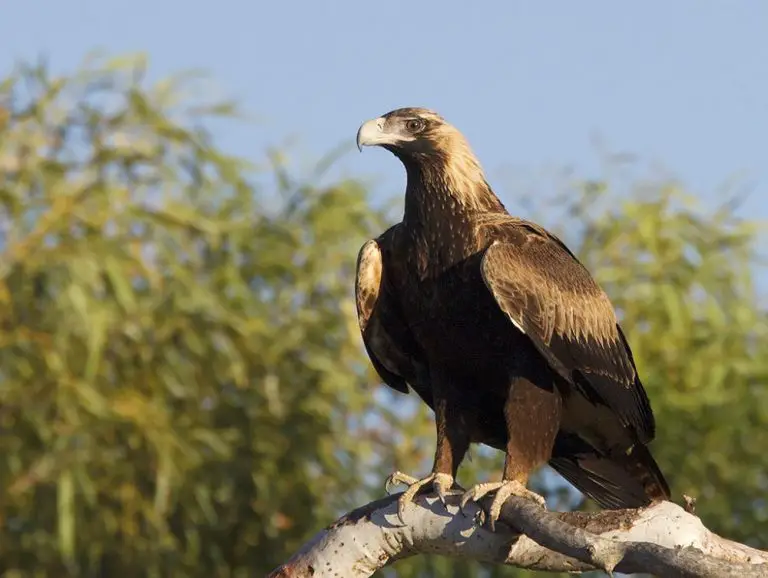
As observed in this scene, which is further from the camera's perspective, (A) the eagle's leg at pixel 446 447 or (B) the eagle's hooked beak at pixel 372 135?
(B) the eagle's hooked beak at pixel 372 135

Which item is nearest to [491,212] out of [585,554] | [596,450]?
[596,450]

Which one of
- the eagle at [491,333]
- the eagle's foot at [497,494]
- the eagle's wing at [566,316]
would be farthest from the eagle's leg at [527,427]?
the eagle's foot at [497,494]

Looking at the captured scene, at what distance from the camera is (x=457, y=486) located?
18.2 feet

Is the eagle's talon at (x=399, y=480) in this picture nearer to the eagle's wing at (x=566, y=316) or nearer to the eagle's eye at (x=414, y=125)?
the eagle's wing at (x=566, y=316)

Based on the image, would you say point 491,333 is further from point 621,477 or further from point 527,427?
point 621,477

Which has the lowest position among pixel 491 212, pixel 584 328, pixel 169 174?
pixel 584 328

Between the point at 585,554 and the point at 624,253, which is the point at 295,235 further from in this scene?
the point at 585,554

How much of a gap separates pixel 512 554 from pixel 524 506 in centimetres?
27

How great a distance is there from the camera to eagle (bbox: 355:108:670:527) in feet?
18.2

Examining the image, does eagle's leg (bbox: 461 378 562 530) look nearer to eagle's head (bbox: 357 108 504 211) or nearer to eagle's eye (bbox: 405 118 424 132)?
eagle's head (bbox: 357 108 504 211)

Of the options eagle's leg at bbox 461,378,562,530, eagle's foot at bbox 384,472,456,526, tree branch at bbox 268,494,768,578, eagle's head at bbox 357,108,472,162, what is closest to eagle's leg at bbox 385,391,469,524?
eagle's foot at bbox 384,472,456,526

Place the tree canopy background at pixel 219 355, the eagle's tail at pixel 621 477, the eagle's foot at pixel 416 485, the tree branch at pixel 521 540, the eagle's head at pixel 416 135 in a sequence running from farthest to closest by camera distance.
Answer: the tree canopy background at pixel 219 355 → the eagle's head at pixel 416 135 → the eagle's tail at pixel 621 477 → the eagle's foot at pixel 416 485 → the tree branch at pixel 521 540

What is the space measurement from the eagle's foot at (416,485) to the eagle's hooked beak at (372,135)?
1283mm

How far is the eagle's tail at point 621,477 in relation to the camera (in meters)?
5.90
